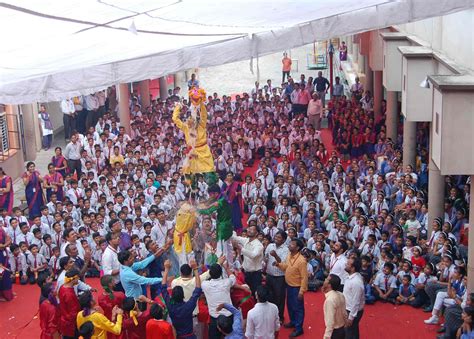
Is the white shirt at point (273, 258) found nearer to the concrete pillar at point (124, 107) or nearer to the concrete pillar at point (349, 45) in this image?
the concrete pillar at point (124, 107)

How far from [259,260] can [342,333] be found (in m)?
1.90

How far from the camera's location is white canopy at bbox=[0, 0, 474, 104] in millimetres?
5766

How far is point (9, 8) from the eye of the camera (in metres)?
5.77

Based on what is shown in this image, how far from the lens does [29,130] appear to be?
20578mm

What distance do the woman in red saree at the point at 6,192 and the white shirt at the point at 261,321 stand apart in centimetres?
781

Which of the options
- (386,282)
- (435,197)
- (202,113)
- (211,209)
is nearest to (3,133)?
(202,113)

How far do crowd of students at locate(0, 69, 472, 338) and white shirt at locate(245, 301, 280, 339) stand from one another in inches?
0.7

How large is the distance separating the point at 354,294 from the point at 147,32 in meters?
3.96

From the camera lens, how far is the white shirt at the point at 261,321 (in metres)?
8.15

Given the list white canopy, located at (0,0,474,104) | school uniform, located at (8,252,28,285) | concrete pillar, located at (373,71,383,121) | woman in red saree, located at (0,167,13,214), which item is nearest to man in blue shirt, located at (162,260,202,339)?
white canopy, located at (0,0,474,104)

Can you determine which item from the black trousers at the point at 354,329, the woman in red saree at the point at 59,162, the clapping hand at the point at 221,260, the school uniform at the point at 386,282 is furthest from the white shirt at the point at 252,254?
the woman in red saree at the point at 59,162

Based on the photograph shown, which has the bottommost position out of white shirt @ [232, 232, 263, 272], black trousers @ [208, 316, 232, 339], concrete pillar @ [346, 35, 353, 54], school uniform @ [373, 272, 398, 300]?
school uniform @ [373, 272, 398, 300]

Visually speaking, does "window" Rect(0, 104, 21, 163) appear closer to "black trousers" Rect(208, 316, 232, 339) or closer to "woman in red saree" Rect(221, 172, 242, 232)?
"woman in red saree" Rect(221, 172, 242, 232)

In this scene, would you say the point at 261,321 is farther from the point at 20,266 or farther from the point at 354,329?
the point at 20,266
